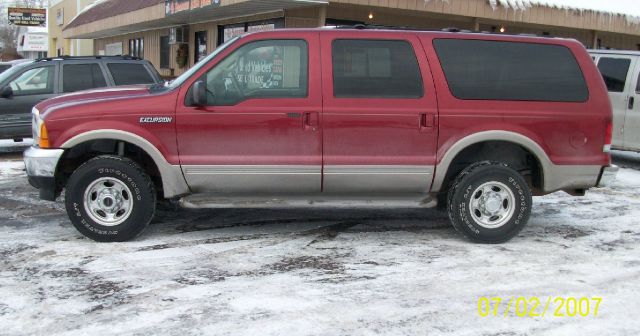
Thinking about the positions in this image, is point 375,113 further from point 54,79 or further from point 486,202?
point 54,79

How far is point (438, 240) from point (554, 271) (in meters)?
1.21

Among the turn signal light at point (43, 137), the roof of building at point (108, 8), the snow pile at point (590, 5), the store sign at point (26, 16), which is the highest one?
the store sign at point (26, 16)

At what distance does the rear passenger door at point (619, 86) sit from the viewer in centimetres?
1077

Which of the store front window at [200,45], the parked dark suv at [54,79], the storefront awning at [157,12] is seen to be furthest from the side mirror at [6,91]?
the store front window at [200,45]

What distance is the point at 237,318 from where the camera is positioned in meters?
3.97

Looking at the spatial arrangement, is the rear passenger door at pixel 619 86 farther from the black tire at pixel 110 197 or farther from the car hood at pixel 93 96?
the black tire at pixel 110 197

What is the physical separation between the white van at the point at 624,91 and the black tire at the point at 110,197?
8.63 metres

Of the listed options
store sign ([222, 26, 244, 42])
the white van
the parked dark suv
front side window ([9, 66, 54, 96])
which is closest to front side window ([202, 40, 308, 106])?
the parked dark suv

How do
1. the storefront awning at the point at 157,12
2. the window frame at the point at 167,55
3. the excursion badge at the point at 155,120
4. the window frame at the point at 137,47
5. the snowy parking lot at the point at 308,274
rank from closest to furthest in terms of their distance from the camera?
the snowy parking lot at the point at 308,274
the excursion badge at the point at 155,120
the storefront awning at the point at 157,12
the window frame at the point at 167,55
the window frame at the point at 137,47

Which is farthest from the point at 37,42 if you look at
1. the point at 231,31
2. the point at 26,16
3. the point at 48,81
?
the point at 48,81

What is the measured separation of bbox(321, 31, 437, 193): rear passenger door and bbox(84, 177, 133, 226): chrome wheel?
1.81 meters

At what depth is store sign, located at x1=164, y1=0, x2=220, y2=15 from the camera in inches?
554

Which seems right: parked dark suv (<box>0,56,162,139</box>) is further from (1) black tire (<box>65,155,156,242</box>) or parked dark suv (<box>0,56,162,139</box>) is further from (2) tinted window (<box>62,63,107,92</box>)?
(1) black tire (<box>65,155,156,242</box>)

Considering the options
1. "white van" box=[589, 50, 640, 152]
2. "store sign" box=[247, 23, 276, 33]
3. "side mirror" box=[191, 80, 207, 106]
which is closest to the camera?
"side mirror" box=[191, 80, 207, 106]
